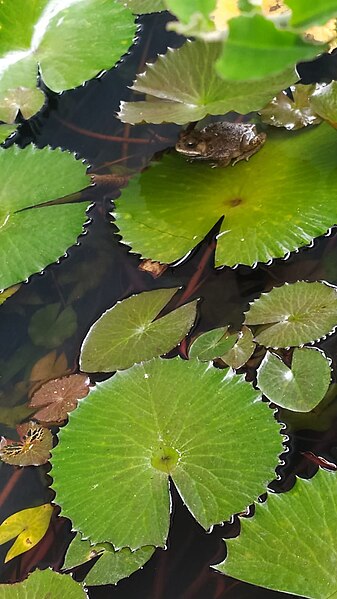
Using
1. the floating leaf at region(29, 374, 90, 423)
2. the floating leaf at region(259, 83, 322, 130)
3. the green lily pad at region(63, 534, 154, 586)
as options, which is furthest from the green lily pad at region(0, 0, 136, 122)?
the green lily pad at region(63, 534, 154, 586)

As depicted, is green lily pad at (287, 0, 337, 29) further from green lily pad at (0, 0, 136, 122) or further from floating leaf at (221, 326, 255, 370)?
green lily pad at (0, 0, 136, 122)

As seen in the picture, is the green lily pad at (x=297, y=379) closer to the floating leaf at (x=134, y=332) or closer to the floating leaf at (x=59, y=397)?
the floating leaf at (x=134, y=332)

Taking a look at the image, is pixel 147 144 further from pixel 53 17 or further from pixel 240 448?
pixel 240 448

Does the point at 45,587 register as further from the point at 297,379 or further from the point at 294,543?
the point at 297,379

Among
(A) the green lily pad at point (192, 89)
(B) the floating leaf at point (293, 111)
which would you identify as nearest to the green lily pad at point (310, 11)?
(A) the green lily pad at point (192, 89)

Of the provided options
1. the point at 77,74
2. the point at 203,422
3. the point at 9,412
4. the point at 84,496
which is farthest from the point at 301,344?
the point at 77,74
